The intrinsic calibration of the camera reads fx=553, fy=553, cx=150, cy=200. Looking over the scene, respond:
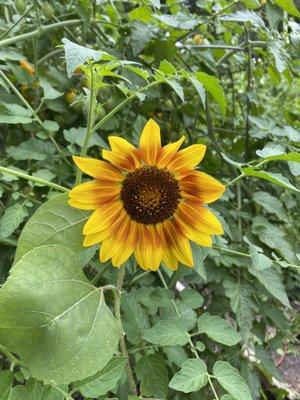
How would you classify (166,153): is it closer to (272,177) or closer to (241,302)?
(272,177)

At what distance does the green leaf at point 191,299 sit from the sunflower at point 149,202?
0.13 metres

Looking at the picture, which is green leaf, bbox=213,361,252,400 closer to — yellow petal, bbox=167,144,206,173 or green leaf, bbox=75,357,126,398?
green leaf, bbox=75,357,126,398

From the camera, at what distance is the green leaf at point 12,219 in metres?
0.76

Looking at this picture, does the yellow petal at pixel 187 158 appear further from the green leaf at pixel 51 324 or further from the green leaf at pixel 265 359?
the green leaf at pixel 265 359

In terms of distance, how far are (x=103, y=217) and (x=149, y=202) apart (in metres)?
0.06

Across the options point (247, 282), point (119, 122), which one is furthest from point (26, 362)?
point (119, 122)

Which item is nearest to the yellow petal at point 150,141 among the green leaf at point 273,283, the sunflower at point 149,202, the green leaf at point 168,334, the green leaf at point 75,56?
the sunflower at point 149,202

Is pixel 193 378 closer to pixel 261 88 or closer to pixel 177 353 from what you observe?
pixel 177 353

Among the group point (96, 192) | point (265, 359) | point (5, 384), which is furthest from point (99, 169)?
point (265, 359)

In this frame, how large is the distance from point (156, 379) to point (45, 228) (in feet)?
0.78

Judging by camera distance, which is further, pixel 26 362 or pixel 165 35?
pixel 165 35

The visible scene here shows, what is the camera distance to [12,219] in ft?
2.55

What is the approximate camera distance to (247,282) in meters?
0.95

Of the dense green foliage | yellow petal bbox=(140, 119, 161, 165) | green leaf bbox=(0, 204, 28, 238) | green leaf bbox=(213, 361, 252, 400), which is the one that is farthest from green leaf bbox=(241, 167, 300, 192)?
green leaf bbox=(0, 204, 28, 238)
